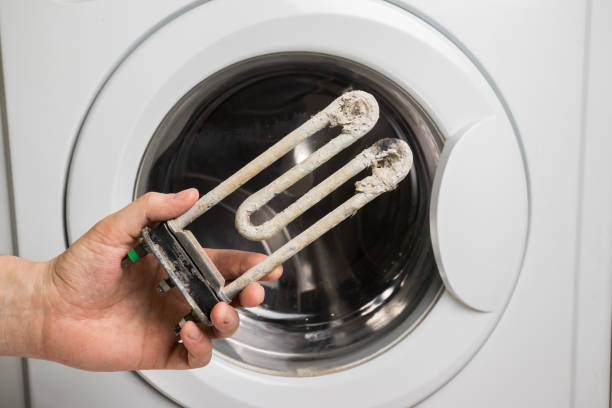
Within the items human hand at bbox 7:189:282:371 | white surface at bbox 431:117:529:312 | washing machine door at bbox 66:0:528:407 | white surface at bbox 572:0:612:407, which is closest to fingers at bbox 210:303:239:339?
human hand at bbox 7:189:282:371

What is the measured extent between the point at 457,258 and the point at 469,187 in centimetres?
8

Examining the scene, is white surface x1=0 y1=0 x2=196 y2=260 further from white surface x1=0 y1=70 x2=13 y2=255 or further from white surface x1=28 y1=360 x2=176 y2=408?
white surface x1=28 y1=360 x2=176 y2=408

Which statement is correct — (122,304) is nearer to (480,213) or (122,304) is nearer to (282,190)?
(282,190)

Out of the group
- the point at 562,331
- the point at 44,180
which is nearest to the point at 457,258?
the point at 562,331

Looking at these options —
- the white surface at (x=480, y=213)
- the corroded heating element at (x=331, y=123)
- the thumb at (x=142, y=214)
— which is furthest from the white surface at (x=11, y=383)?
the white surface at (x=480, y=213)

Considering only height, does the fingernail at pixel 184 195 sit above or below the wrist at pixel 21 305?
below

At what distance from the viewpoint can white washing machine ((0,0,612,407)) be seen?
431 mm

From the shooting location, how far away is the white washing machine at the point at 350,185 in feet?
1.41

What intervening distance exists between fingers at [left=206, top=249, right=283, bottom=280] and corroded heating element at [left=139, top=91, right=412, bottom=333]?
84mm

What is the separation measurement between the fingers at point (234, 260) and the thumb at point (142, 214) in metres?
0.11

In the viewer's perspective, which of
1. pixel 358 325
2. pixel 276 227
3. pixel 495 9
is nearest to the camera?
pixel 276 227

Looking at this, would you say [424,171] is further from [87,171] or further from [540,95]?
[87,171]

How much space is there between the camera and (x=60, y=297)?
42 centimetres

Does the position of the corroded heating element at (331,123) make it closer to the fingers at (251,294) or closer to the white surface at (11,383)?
the fingers at (251,294)
